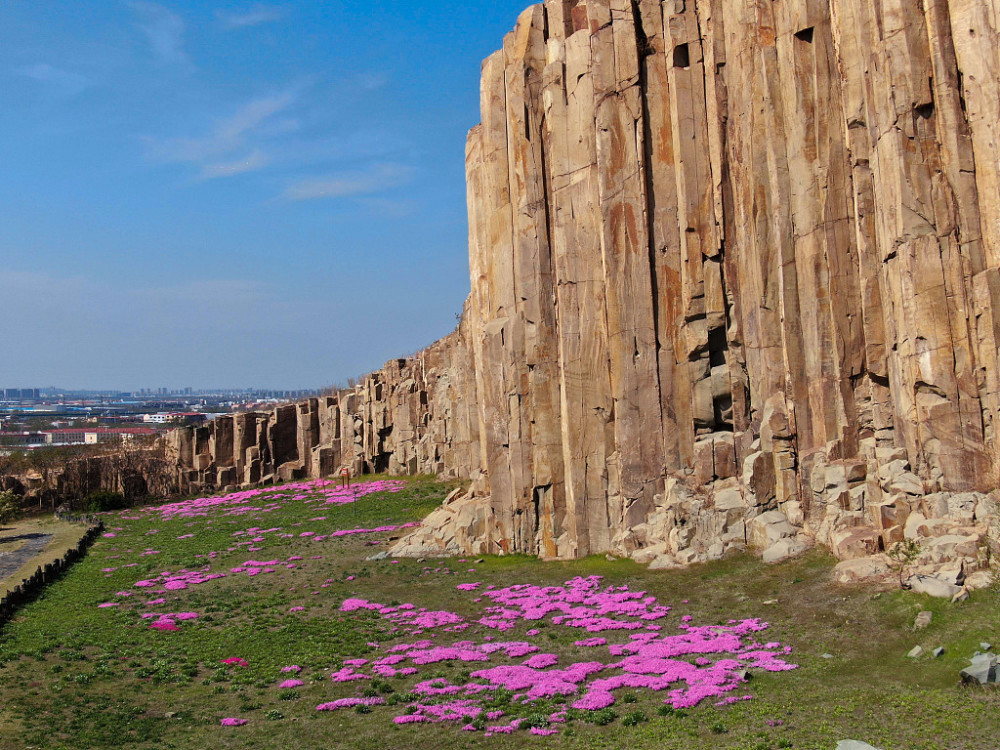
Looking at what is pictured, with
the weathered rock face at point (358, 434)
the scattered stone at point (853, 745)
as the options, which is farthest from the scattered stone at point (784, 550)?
the weathered rock face at point (358, 434)

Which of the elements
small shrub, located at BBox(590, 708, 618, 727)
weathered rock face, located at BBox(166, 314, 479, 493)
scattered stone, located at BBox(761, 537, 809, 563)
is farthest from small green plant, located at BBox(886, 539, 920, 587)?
weathered rock face, located at BBox(166, 314, 479, 493)

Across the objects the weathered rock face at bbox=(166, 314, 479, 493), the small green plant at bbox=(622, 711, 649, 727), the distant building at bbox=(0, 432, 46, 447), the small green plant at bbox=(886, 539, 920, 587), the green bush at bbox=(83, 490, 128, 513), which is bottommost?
the small green plant at bbox=(622, 711, 649, 727)

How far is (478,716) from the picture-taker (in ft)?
59.6

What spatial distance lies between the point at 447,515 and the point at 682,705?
23.0m

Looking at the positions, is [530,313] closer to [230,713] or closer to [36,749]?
[230,713]

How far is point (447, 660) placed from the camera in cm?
2269

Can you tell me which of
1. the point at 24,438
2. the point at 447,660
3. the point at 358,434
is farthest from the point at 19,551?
the point at 24,438

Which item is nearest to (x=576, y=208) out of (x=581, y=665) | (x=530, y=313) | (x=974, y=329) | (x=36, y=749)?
(x=530, y=313)

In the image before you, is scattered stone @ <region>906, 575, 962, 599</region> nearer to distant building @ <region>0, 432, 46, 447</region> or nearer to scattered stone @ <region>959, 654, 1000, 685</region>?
scattered stone @ <region>959, 654, 1000, 685</region>

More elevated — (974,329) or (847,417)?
(974,329)

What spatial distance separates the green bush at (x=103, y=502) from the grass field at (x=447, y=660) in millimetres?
31533

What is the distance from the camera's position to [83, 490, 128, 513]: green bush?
66000 mm

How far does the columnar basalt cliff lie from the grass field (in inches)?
99.4

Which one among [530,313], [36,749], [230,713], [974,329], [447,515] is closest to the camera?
[36,749]
